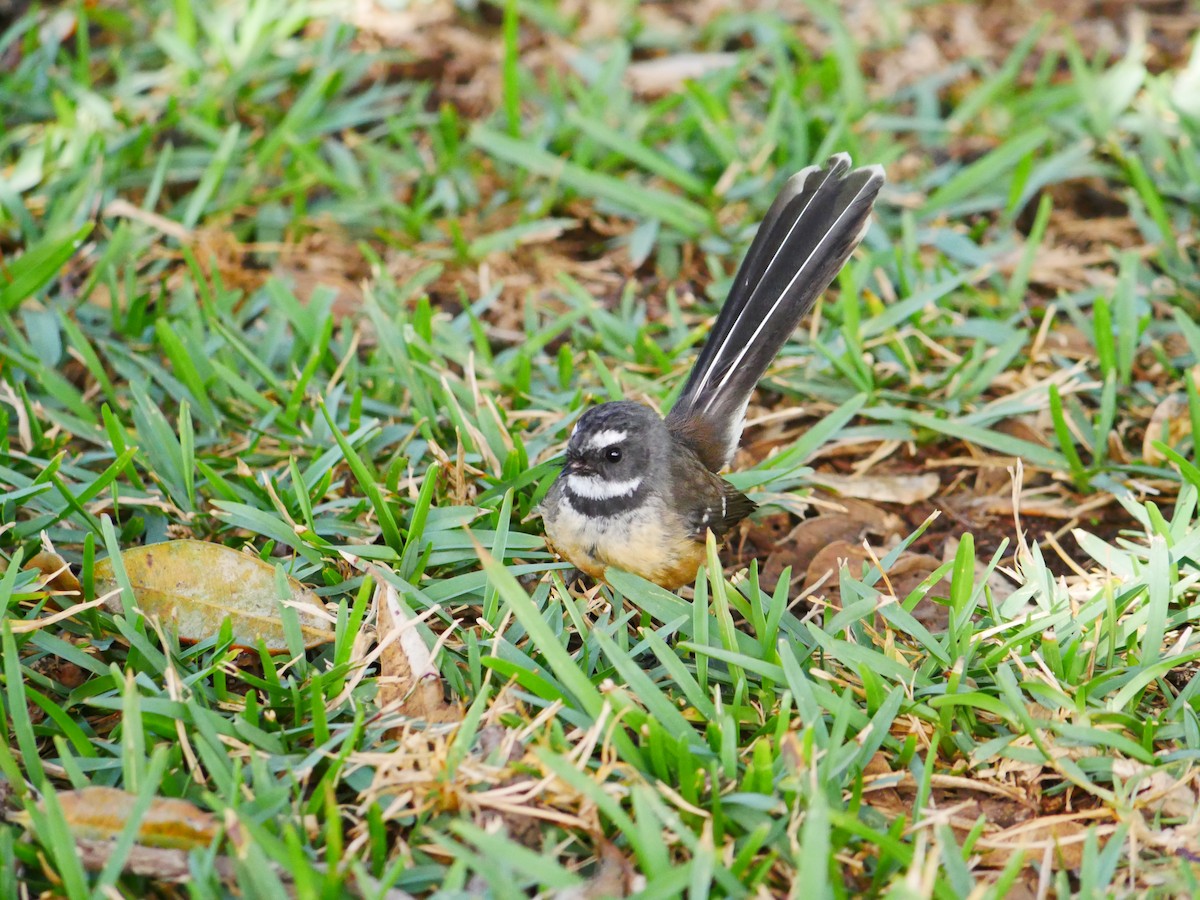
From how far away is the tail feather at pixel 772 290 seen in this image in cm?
450

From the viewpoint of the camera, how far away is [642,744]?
3.22m

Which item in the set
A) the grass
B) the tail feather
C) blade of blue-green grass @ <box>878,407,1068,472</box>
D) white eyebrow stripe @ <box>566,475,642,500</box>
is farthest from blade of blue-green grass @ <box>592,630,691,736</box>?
blade of blue-green grass @ <box>878,407,1068,472</box>

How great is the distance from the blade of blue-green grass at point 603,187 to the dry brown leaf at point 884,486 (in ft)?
5.67

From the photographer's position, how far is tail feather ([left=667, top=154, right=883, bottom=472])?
4.50 metres

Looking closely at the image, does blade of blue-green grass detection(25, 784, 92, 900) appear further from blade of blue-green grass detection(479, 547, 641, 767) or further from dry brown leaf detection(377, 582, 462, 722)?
blade of blue-green grass detection(479, 547, 641, 767)

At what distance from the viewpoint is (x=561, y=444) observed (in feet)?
15.2

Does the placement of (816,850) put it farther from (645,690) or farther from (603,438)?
(603,438)

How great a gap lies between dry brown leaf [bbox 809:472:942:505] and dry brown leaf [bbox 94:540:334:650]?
204 centimetres

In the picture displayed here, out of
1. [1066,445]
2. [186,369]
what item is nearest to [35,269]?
[186,369]

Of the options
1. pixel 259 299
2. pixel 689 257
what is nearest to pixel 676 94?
pixel 689 257

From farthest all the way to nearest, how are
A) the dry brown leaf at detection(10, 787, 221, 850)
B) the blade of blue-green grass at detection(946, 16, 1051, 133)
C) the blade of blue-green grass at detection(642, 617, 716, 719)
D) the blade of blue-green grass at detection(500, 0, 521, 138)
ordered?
the blade of blue-green grass at detection(946, 16, 1051, 133), the blade of blue-green grass at detection(500, 0, 521, 138), the blade of blue-green grass at detection(642, 617, 716, 719), the dry brown leaf at detection(10, 787, 221, 850)

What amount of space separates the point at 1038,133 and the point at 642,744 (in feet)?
14.2

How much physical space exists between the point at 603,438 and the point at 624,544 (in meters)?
0.36

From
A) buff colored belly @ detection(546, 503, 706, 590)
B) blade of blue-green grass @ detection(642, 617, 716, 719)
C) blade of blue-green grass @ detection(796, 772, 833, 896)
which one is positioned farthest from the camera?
buff colored belly @ detection(546, 503, 706, 590)
